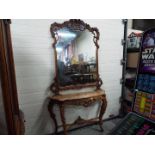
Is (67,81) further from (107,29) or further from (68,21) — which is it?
(107,29)

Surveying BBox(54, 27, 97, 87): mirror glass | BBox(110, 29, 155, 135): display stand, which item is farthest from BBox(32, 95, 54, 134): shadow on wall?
BBox(110, 29, 155, 135): display stand

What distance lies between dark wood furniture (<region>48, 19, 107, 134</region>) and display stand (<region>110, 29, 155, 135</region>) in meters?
1.39

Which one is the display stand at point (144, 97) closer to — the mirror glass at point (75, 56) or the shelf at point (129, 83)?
the mirror glass at point (75, 56)

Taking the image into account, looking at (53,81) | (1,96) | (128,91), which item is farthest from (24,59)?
(128,91)

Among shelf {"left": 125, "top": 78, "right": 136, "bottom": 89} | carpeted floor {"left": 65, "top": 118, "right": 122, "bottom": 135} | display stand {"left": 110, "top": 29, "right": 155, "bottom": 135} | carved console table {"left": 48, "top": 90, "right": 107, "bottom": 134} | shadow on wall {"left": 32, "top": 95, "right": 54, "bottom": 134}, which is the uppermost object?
display stand {"left": 110, "top": 29, "right": 155, "bottom": 135}

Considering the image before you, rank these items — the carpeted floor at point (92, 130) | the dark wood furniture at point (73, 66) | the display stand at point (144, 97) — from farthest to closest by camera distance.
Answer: the carpeted floor at point (92, 130) → the dark wood furniture at point (73, 66) → the display stand at point (144, 97)

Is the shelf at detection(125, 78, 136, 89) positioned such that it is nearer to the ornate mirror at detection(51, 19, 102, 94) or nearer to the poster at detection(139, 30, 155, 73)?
the ornate mirror at detection(51, 19, 102, 94)

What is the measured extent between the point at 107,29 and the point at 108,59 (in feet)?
1.83

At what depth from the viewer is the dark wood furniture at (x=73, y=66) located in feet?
7.36

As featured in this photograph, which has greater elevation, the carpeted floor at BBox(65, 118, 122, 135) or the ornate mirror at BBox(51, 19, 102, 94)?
the ornate mirror at BBox(51, 19, 102, 94)

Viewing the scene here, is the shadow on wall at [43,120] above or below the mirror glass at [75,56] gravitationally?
below

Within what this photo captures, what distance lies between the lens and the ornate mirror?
2.28m

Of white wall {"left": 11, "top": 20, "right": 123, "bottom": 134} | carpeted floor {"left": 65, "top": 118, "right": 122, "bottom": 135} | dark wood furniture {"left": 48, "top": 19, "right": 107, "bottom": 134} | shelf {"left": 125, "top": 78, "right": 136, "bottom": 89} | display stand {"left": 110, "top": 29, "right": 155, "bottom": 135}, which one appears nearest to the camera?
display stand {"left": 110, "top": 29, "right": 155, "bottom": 135}

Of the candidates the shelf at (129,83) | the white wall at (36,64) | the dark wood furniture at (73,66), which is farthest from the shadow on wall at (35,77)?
the shelf at (129,83)
